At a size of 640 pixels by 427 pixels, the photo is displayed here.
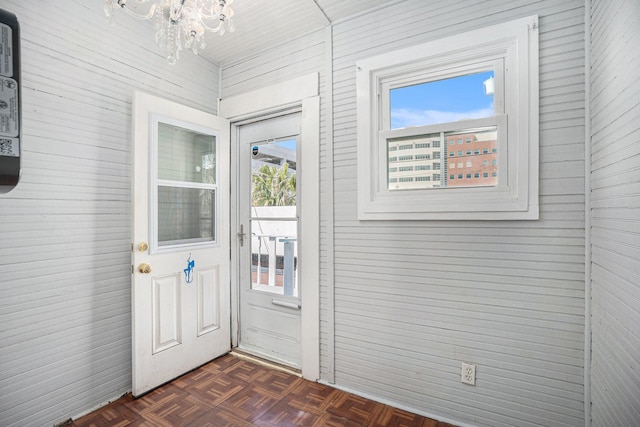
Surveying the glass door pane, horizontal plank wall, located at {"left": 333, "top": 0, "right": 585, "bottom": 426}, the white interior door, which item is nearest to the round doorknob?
the white interior door

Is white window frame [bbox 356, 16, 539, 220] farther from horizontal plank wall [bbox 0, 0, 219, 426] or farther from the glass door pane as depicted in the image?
horizontal plank wall [bbox 0, 0, 219, 426]

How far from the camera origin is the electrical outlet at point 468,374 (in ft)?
5.48

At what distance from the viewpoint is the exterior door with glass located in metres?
2.41

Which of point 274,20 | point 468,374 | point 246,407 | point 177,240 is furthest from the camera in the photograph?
point 177,240

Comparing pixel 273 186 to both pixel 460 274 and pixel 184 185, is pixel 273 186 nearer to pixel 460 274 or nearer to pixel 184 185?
pixel 184 185

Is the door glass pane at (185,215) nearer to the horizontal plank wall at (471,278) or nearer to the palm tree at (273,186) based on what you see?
the palm tree at (273,186)

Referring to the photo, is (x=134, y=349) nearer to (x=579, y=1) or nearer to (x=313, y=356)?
(x=313, y=356)

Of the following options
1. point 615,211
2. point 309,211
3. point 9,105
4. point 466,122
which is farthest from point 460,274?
point 9,105

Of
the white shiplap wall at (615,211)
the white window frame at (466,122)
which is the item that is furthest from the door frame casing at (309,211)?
the white shiplap wall at (615,211)

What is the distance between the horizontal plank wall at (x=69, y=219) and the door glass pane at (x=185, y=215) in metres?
0.22

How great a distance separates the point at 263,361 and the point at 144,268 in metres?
1.21

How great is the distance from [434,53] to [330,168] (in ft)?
3.08

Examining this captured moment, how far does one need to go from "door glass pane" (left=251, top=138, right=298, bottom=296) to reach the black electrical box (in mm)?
1788

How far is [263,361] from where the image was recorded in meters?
2.45
